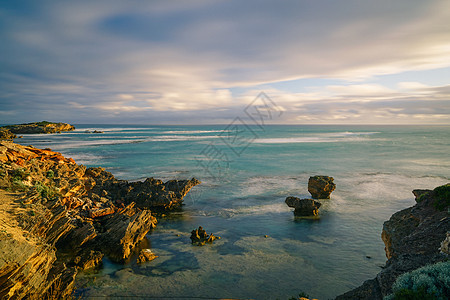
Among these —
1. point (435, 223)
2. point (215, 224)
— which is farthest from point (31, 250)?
point (435, 223)

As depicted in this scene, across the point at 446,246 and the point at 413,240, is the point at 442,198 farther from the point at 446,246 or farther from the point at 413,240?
the point at 446,246

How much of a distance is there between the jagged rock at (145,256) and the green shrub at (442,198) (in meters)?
11.3

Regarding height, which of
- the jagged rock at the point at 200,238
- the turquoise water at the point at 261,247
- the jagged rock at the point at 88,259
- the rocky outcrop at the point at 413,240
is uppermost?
the rocky outcrop at the point at 413,240

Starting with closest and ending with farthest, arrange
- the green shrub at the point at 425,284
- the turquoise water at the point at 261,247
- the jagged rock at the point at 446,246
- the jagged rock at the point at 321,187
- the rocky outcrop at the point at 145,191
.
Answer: the green shrub at the point at 425,284, the jagged rock at the point at 446,246, the turquoise water at the point at 261,247, the rocky outcrop at the point at 145,191, the jagged rock at the point at 321,187

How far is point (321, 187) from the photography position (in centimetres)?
2073

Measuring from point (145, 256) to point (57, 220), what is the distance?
163 inches

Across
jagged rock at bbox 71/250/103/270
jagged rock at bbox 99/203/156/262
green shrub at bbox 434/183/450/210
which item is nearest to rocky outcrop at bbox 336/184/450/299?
green shrub at bbox 434/183/450/210

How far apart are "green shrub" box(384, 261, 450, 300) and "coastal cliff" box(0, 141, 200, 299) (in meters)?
9.61

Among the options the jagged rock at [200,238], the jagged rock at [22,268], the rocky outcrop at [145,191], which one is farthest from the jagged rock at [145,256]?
the rocky outcrop at [145,191]

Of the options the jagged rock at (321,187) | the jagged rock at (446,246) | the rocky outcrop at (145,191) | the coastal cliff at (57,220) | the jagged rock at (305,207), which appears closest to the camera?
the jagged rock at (446,246)

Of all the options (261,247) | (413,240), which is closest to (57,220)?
(261,247)

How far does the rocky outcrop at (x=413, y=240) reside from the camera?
638 cm

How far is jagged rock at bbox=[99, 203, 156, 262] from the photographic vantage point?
11.5 m

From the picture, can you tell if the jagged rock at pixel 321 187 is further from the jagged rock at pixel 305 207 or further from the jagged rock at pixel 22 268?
the jagged rock at pixel 22 268
